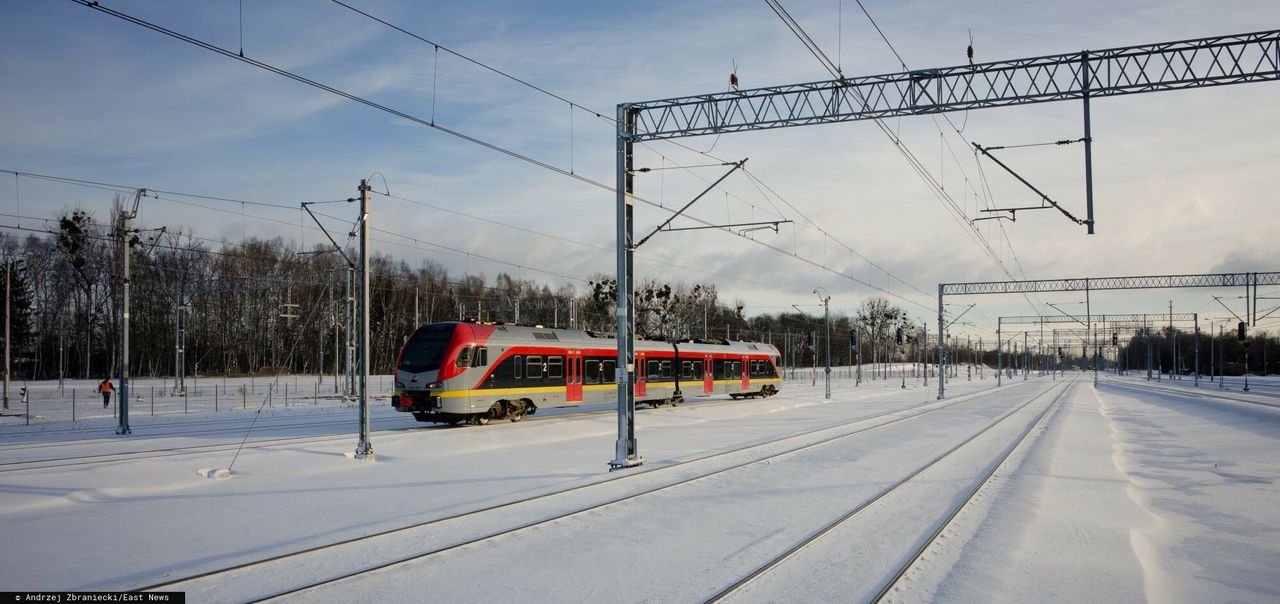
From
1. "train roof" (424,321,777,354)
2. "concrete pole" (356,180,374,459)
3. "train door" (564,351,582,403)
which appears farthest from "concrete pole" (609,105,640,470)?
"train door" (564,351,582,403)

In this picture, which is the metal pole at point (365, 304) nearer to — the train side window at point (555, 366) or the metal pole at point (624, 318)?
the metal pole at point (624, 318)

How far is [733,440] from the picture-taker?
72.5ft

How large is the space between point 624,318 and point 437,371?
906 centimetres

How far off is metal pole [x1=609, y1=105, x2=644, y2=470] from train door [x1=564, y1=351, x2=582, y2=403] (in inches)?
456

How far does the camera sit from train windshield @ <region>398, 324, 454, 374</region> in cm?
2406

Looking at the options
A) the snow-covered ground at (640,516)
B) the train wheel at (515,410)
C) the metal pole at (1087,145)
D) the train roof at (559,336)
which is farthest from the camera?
the train wheel at (515,410)

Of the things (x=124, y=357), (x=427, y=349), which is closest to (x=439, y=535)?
(x=427, y=349)

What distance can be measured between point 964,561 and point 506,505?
627 centimetres

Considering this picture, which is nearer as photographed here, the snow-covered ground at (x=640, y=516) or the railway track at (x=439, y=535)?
the railway track at (x=439, y=535)

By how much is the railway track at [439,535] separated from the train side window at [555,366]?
1097 cm

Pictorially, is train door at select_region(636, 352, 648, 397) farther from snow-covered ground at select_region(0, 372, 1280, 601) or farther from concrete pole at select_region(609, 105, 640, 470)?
concrete pole at select_region(609, 105, 640, 470)

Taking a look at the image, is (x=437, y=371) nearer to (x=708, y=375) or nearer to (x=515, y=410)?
(x=515, y=410)

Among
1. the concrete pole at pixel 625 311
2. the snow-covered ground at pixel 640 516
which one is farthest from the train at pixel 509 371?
the concrete pole at pixel 625 311

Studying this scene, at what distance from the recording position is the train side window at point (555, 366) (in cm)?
2773
